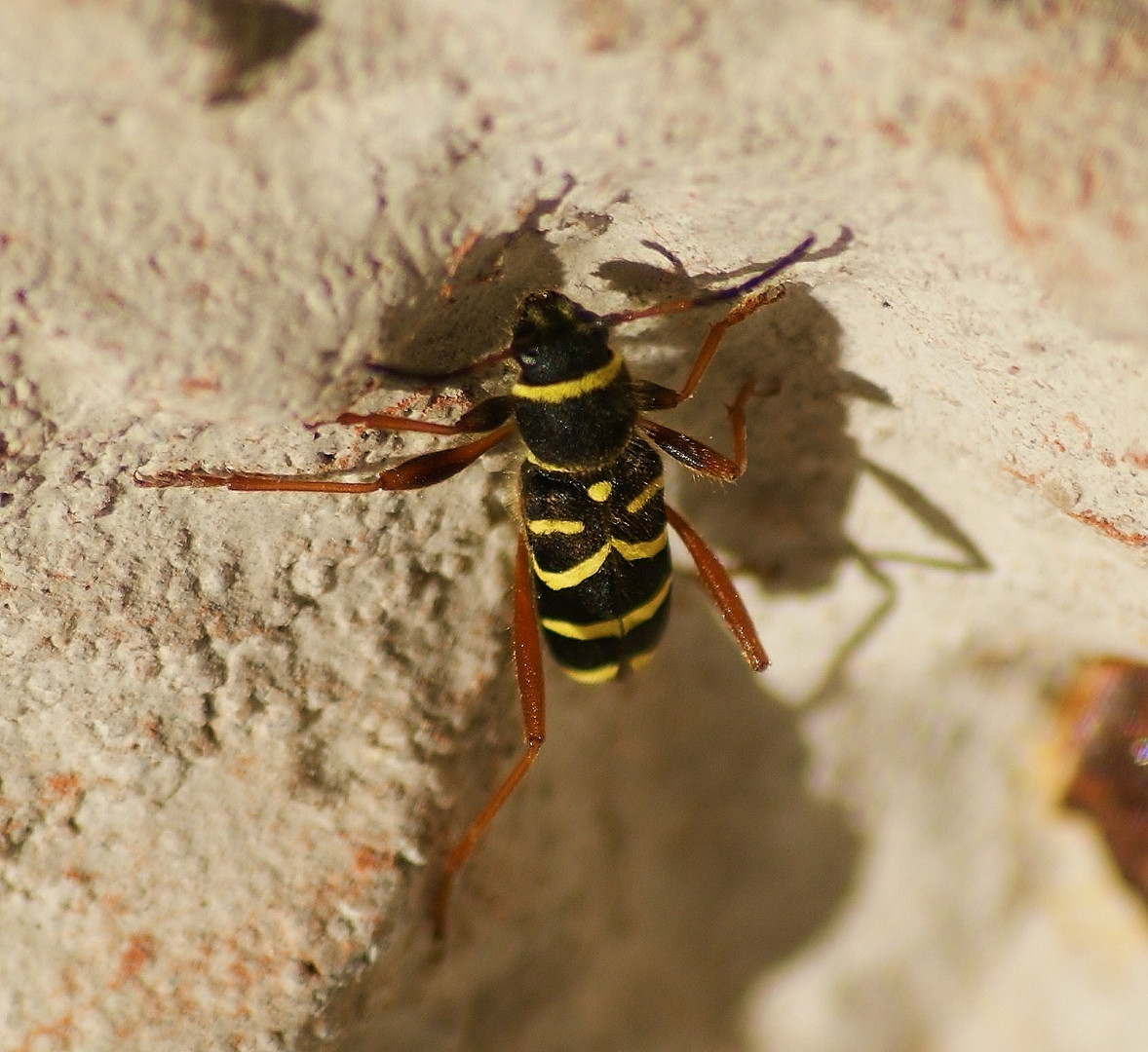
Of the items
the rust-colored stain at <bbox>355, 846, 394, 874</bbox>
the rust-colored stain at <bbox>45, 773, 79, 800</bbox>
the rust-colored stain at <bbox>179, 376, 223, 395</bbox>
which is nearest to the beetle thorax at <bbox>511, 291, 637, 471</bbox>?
the rust-colored stain at <bbox>179, 376, 223, 395</bbox>

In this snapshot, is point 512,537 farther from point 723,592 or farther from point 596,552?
point 723,592

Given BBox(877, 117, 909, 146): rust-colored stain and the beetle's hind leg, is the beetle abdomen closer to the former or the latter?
the beetle's hind leg

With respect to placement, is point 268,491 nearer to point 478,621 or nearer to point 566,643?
point 478,621

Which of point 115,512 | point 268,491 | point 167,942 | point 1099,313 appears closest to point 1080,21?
point 1099,313

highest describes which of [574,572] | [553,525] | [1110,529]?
[1110,529]

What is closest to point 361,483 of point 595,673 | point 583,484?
point 583,484
